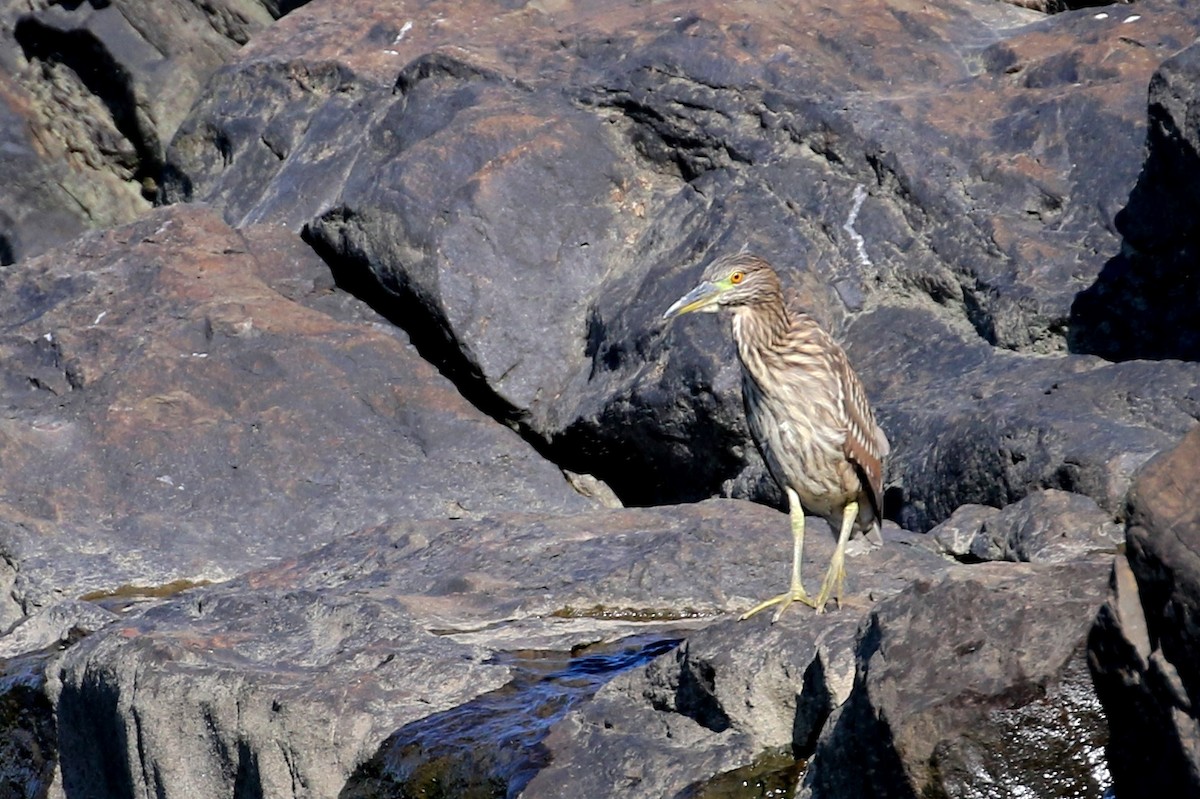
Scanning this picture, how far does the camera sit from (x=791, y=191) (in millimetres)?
8844

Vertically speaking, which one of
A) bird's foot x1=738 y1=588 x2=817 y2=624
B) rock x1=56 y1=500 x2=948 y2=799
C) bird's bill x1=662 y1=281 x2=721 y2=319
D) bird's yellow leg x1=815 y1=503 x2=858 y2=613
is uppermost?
bird's bill x1=662 y1=281 x2=721 y2=319

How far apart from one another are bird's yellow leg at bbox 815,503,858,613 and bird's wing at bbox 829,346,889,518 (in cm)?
11

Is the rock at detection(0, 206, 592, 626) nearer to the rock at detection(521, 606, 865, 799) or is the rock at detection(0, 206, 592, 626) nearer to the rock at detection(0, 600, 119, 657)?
the rock at detection(0, 600, 119, 657)

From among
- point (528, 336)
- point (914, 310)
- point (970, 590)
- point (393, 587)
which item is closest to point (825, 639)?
point (970, 590)

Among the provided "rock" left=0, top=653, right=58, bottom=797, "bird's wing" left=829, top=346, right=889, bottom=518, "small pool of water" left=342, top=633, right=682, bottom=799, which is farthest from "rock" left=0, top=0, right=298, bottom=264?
"small pool of water" left=342, top=633, right=682, bottom=799

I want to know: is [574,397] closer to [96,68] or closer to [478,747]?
[478,747]

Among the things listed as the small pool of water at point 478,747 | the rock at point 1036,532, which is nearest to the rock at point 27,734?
the small pool of water at point 478,747

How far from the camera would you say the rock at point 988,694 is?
358cm

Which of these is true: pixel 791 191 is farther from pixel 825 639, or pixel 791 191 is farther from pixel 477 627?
pixel 825 639

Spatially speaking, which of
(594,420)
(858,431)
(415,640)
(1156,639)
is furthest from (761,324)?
(594,420)

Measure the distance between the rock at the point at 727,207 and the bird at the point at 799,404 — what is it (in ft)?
5.28

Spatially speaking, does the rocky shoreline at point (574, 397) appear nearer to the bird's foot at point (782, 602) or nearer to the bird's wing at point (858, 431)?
the bird's foot at point (782, 602)

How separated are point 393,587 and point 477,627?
0.72 meters

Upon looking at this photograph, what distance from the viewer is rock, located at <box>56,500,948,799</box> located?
4633 millimetres
